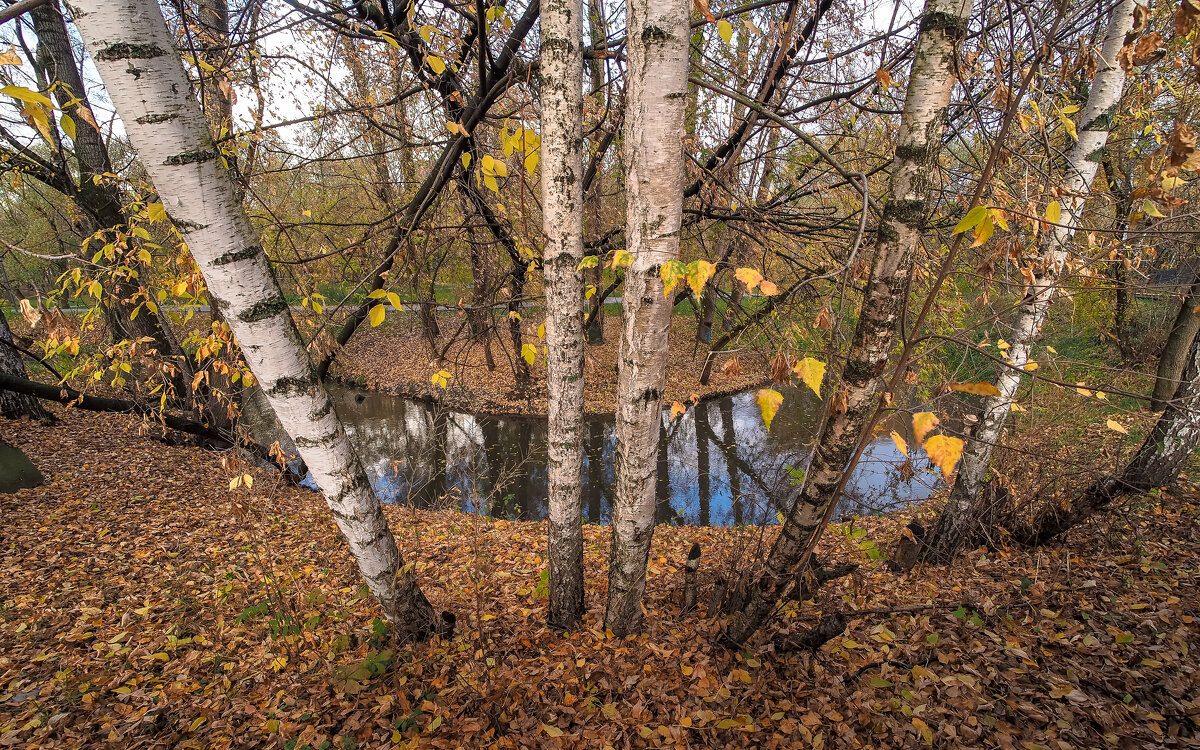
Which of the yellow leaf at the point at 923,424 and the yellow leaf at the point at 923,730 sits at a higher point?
the yellow leaf at the point at 923,424

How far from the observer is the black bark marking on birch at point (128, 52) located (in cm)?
172

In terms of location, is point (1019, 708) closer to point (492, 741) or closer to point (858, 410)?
point (858, 410)

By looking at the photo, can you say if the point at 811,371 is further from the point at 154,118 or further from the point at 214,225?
the point at 154,118

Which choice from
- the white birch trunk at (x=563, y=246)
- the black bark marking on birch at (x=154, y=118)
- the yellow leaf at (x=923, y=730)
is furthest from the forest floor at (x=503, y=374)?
the black bark marking on birch at (x=154, y=118)

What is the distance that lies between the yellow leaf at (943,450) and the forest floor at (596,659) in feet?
6.72

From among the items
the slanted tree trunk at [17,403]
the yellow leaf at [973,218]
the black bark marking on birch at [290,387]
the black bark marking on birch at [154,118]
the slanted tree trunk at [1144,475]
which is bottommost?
the slanted tree trunk at [1144,475]

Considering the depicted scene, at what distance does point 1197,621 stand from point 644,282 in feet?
13.3

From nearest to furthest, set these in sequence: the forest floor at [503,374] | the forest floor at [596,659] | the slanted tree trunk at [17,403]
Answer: the forest floor at [596,659] → the slanted tree trunk at [17,403] → the forest floor at [503,374]

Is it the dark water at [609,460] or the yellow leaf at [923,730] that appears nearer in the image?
the yellow leaf at [923,730]

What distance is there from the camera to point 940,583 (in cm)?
382

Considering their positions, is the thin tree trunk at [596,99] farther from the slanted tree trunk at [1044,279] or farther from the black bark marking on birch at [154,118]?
the slanted tree trunk at [1044,279]

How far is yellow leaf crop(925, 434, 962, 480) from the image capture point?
1.29 metres

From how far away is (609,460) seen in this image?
31.7 ft

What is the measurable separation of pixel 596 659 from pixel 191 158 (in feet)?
11.0
